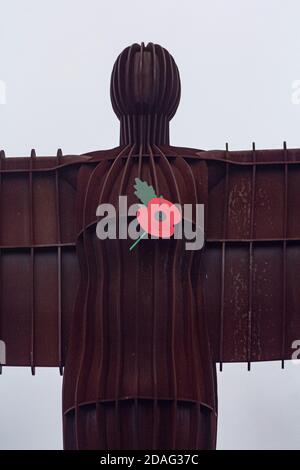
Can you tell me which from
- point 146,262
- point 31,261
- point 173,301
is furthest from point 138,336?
point 31,261

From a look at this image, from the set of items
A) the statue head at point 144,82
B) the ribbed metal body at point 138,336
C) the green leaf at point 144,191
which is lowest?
the ribbed metal body at point 138,336

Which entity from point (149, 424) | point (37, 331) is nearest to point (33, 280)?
point (37, 331)

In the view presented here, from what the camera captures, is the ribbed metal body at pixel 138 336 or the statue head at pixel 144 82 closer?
the ribbed metal body at pixel 138 336

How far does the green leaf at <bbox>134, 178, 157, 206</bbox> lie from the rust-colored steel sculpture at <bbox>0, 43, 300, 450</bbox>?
0.14 metres

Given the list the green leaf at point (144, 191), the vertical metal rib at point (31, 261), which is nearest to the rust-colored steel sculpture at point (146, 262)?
the vertical metal rib at point (31, 261)

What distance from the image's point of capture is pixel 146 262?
22.2 metres

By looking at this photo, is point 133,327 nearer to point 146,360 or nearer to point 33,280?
point 146,360

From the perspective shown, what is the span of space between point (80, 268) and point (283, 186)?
4.41 metres

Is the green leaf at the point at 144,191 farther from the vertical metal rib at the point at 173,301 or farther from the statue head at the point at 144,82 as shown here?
the statue head at the point at 144,82

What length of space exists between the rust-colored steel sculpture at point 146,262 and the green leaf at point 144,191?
0.14 meters

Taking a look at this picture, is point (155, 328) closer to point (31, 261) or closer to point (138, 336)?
point (138, 336)

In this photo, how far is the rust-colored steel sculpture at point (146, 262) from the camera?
22094 millimetres

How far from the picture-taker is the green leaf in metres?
22.1

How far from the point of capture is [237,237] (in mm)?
23453
